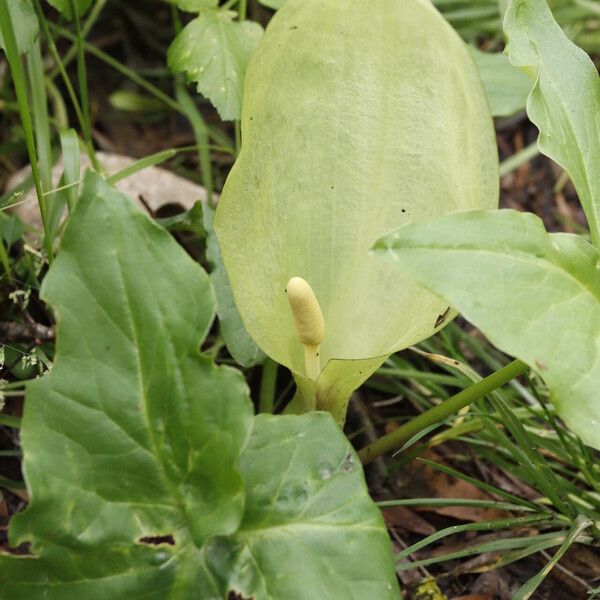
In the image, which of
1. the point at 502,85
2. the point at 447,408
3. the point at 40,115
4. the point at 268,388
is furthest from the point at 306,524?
the point at 502,85

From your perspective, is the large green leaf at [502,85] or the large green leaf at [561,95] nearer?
the large green leaf at [561,95]

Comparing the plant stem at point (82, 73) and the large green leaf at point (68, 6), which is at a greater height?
the large green leaf at point (68, 6)

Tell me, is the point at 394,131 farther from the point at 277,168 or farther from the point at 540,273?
the point at 540,273

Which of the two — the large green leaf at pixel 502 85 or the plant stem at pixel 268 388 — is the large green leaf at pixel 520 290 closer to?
the plant stem at pixel 268 388

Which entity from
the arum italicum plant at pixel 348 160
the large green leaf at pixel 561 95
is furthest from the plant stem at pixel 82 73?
the large green leaf at pixel 561 95

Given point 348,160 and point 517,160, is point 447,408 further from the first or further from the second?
point 517,160

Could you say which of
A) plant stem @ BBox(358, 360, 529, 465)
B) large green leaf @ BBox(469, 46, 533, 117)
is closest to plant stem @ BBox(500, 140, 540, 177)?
large green leaf @ BBox(469, 46, 533, 117)
